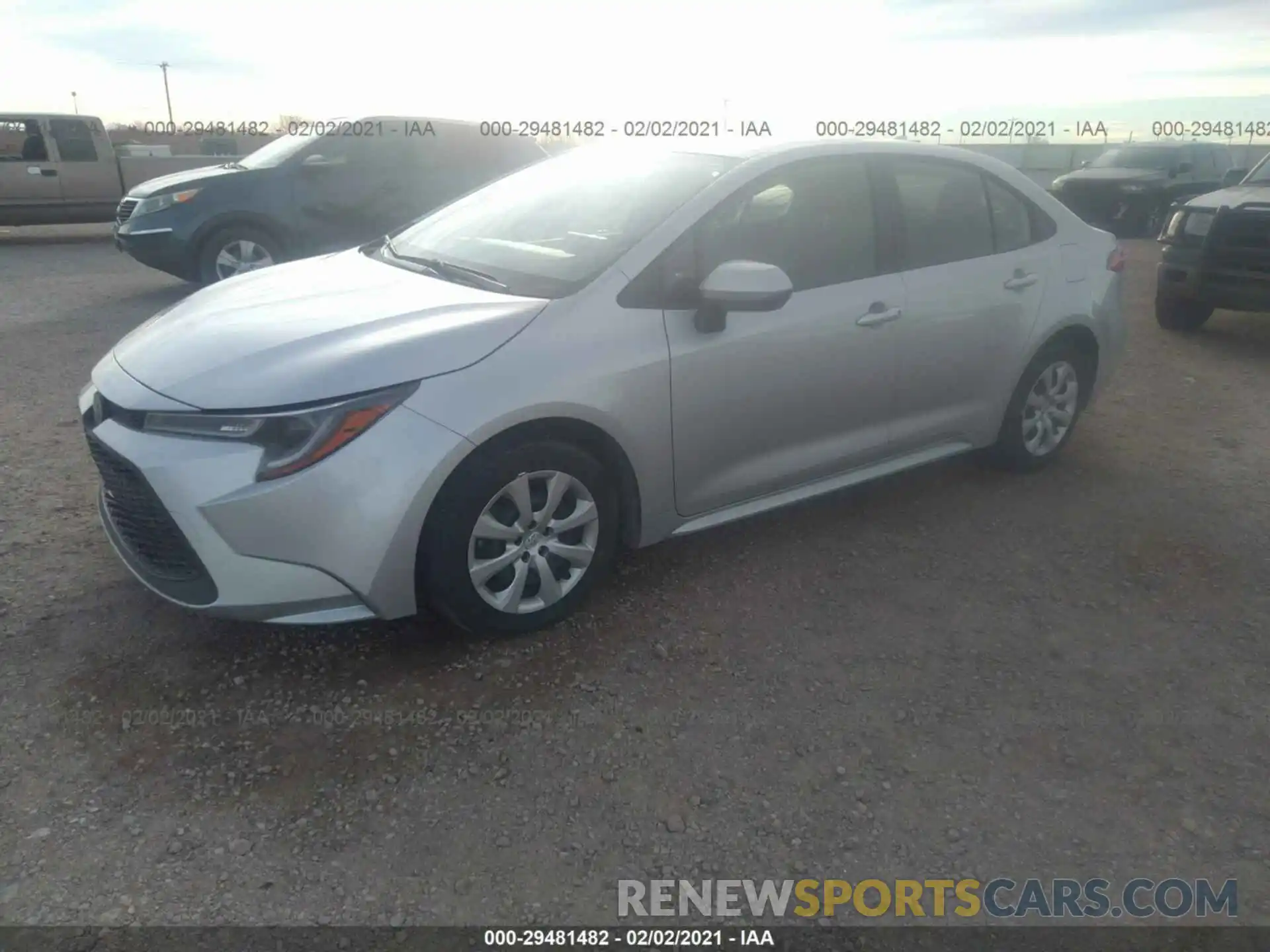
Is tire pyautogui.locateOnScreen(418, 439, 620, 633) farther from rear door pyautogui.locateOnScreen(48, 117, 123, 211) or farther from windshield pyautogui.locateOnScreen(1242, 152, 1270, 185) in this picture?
rear door pyautogui.locateOnScreen(48, 117, 123, 211)

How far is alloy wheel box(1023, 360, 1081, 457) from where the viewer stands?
4.83 m

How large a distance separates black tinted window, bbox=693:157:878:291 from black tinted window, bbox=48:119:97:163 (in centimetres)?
1224

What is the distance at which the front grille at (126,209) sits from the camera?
30.2 ft

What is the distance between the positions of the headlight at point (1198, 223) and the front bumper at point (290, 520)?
24.1 feet

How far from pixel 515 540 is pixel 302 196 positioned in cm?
668

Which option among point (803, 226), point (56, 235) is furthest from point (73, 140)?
point (803, 226)

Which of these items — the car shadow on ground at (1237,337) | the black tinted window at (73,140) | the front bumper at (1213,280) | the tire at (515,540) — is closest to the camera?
the tire at (515,540)

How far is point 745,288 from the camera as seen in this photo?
3.31m

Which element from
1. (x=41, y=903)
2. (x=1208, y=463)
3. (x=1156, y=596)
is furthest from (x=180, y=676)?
(x=1208, y=463)

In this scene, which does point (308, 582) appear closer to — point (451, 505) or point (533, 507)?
point (451, 505)

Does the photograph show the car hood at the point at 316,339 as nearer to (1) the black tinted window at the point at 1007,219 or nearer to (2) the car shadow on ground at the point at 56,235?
(1) the black tinted window at the point at 1007,219

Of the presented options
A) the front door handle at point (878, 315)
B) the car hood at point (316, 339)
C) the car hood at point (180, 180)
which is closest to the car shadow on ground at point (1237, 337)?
the front door handle at point (878, 315)

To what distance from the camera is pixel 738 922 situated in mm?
2320

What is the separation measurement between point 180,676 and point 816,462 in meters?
2.42
